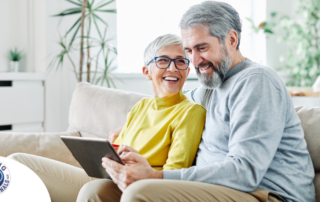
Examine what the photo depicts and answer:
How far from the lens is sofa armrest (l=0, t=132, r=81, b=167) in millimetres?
1934

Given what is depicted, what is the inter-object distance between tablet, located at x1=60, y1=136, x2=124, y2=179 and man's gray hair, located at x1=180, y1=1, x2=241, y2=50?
545 mm

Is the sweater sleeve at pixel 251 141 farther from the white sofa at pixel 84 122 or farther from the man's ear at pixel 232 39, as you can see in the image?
the white sofa at pixel 84 122

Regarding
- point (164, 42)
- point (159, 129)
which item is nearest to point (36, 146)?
point (159, 129)

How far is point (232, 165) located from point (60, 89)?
264cm

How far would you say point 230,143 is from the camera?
1.10 m

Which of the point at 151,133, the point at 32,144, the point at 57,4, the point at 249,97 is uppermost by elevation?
the point at 57,4

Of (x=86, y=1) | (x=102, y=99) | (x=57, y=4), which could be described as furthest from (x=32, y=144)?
(x=57, y=4)

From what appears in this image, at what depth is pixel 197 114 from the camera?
1.37 metres

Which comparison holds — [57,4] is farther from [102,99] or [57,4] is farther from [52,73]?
[102,99]

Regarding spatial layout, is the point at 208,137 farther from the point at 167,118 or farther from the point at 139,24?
the point at 139,24

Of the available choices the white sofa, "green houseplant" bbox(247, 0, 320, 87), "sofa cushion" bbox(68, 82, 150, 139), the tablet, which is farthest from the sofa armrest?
"green houseplant" bbox(247, 0, 320, 87)

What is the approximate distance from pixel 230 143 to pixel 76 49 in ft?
8.01

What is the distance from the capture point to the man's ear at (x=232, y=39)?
4.23 ft

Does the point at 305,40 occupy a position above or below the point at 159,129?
above
